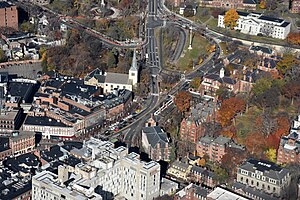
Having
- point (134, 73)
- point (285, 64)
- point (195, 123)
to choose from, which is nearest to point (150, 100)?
point (134, 73)

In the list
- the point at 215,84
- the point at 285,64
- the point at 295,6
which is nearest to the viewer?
the point at 215,84

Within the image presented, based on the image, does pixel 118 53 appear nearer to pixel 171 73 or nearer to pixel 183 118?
pixel 171 73

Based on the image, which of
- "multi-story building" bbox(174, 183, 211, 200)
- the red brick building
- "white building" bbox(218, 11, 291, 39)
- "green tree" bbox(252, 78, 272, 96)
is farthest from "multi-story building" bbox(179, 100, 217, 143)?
"white building" bbox(218, 11, 291, 39)

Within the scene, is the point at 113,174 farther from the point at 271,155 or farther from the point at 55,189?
the point at 271,155

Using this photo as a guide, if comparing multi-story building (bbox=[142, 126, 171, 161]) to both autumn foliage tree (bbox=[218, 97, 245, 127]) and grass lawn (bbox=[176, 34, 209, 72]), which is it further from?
grass lawn (bbox=[176, 34, 209, 72])

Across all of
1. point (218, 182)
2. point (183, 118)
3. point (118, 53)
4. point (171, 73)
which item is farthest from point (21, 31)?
point (218, 182)

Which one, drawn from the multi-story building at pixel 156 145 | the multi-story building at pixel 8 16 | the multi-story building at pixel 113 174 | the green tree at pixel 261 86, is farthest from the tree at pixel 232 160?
the multi-story building at pixel 8 16

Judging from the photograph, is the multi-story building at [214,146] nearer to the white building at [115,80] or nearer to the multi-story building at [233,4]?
the white building at [115,80]
